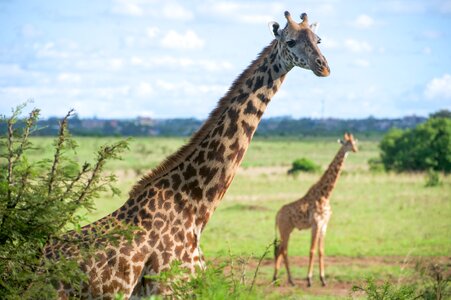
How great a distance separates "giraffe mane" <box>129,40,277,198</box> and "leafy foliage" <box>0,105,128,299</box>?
Answer: 28.3 inches

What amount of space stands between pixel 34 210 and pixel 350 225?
18.4 metres

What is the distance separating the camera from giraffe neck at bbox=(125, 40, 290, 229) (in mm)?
5371

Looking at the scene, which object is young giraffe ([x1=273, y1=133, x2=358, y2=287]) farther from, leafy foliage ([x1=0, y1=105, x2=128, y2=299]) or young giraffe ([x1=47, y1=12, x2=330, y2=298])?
leafy foliage ([x1=0, y1=105, x2=128, y2=299])

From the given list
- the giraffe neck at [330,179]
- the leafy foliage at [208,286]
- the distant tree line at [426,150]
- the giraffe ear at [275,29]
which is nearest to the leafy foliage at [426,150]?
the distant tree line at [426,150]

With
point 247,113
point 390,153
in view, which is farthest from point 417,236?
point 390,153

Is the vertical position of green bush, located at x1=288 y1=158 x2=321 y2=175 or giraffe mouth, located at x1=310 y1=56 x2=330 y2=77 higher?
giraffe mouth, located at x1=310 y1=56 x2=330 y2=77

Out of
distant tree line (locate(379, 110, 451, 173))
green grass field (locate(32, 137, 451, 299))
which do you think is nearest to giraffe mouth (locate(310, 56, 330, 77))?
green grass field (locate(32, 137, 451, 299))

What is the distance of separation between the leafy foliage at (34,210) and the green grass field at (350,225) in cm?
468

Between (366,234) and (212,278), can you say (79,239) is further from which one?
(366,234)

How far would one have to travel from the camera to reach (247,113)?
5.55 m

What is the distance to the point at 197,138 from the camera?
5.56 m

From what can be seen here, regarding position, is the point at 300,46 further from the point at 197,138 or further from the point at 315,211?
the point at 315,211

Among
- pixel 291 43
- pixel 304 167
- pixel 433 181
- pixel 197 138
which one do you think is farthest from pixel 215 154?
pixel 304 167

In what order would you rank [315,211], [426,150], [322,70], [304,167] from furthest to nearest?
[426,150] < [304,167] < [315,211] < [322,70]
